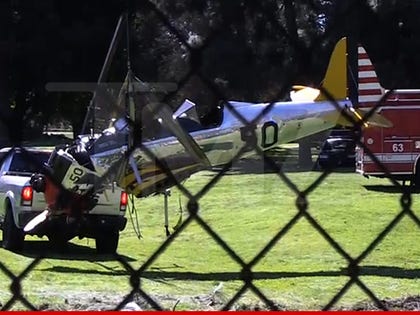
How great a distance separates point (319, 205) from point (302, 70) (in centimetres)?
805

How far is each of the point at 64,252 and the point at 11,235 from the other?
469mm

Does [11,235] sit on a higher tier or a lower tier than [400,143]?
lower

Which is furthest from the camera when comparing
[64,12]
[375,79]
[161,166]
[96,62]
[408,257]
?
[408,257]

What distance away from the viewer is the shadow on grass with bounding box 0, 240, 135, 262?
22.6 ft

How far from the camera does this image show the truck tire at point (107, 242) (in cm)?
709

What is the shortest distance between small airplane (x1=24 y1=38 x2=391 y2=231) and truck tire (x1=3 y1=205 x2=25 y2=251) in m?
2.62

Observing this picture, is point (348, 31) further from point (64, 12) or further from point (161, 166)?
point (161, 166)

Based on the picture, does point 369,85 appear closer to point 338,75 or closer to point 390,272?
point 338,75

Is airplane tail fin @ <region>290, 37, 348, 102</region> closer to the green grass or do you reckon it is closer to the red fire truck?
the green grass

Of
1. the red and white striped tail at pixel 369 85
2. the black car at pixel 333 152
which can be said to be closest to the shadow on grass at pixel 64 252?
the black car at pixel 333 152

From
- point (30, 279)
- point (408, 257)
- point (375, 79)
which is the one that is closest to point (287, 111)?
point (375, 79)

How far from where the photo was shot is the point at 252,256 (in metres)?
6.89

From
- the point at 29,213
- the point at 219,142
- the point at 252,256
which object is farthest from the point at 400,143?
the point at 219,142

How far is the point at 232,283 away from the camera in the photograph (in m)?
5.52
